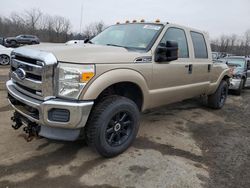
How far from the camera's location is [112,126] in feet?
11.5

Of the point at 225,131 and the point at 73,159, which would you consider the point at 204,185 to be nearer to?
the point at 73,159

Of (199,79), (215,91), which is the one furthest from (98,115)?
(215,91)

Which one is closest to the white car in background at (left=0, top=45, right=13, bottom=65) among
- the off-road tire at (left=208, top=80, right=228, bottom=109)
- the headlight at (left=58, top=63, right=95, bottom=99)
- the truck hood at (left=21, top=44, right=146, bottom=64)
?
the off-road tire at (left=208, top=80, right=228, bottom=109)

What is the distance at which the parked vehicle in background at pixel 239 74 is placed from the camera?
959cm

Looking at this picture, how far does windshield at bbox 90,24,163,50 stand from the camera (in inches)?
163

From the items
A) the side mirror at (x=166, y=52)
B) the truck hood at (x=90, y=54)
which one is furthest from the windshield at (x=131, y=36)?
the truck hood at (x=90, y=54)

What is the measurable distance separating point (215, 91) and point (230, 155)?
2861mm

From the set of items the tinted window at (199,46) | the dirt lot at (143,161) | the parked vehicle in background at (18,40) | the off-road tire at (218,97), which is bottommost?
the dirt lot at (143,161)

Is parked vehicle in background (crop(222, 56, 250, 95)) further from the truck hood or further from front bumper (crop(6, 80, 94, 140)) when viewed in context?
front bumper (crop(6, 80, 94, 140))

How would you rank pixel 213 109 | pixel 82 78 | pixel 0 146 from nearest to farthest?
pixel 82 78
pixel 0 146
pixel 213 109

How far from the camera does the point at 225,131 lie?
16.8 feet

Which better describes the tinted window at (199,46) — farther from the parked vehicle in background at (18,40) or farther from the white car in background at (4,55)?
the parked vehicle in background at (18,40)

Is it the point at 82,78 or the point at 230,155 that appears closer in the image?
the point at 82,78

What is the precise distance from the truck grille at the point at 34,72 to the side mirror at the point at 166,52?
5.84 ft
